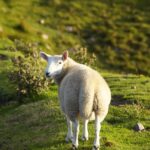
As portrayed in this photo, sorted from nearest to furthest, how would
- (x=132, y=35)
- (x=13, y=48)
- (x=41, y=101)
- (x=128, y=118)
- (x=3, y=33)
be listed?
(x=128, y=118) → (x=41, y=101) → (x=13, y=48) → (x=3, y=33) → (x=132, y=35)

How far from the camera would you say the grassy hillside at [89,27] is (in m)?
44.5

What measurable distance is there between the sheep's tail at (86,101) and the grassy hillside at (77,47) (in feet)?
4.89

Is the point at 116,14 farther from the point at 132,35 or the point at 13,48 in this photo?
the point at 13,48

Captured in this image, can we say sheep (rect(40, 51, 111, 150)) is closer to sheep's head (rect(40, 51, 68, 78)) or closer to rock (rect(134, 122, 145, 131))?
sheep's head (rect(40, 51, 68, 78))

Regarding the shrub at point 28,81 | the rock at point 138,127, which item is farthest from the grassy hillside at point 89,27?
the rock at point 138,127

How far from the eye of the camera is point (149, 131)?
16984 millimetres

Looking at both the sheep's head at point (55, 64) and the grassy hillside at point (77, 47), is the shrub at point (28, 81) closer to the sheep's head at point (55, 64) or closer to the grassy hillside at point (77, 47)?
the grassy hillside at point (77, 47)

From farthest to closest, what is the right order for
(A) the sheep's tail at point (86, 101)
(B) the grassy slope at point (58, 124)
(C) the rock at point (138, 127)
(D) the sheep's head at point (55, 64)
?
1. (C) the rock at point (138, 127)
2. (B) the grassy slope at point (58, 124)
3. (D) the sheep's head at point (55, 64)
4. (A) the sheep's tail at point (86, 101)

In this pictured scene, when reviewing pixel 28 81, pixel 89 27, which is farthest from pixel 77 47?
pixel 28 81

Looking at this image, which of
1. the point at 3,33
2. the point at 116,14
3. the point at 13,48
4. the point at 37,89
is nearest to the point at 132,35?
the point at 116,14

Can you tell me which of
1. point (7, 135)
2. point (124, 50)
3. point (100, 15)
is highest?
point (100, 15)

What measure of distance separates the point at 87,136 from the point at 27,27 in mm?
31478

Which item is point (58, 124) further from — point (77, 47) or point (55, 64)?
point (77, 47)

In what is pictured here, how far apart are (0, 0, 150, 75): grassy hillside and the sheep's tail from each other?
2174 cm
